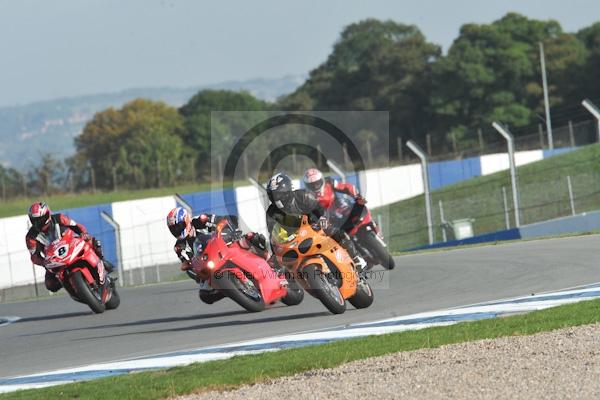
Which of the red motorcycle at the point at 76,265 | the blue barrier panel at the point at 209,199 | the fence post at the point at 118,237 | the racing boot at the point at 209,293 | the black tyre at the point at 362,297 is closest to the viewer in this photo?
the black tyre at the point at 362,297

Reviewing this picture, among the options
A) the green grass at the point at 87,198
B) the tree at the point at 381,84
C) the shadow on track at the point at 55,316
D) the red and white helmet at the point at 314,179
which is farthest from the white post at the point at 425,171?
the tree at the point at 381,84

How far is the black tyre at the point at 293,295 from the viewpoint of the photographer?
1337 cm

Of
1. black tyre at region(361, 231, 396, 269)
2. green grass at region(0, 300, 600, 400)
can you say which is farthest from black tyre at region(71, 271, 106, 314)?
green grass at region(0, 300, 600, 400)

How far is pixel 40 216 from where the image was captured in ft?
49.6

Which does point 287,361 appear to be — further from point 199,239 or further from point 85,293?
point 85,293

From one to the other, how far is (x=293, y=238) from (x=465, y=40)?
63.6 meters

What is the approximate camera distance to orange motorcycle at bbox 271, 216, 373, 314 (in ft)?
38.7

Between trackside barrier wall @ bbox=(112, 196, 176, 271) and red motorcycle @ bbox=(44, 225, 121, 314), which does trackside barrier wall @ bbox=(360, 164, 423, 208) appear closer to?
trackside barrier wall @ bbox=(112, 196, 176, 271)

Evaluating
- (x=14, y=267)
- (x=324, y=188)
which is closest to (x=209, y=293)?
(x=324, y=188)

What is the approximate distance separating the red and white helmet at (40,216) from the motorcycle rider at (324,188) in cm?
324

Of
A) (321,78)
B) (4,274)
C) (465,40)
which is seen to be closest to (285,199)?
(4,274)

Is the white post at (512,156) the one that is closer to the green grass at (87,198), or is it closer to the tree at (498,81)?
the green grass at (87,198)

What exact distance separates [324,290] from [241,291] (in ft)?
4.84

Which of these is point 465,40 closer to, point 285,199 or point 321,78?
point 321,78
